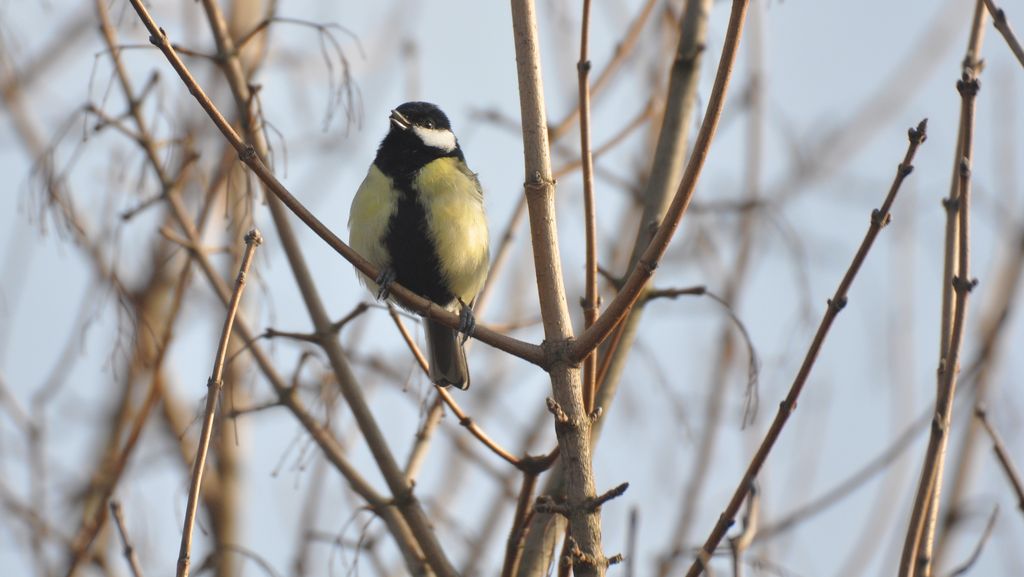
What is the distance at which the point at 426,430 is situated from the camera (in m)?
3.21

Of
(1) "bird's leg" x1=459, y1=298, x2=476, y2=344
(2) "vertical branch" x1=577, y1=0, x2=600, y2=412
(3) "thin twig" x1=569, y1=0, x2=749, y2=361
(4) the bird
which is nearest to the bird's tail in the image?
(4) the bird

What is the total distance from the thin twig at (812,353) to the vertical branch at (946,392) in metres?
0.23

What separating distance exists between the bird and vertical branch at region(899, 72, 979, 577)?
68.2 inches

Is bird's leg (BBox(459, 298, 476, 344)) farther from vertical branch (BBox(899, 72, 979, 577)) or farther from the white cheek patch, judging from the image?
vertical branch (BBox(899, 72, 979, 577))

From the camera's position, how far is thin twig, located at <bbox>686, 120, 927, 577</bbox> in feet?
6.31

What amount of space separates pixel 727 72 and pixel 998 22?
0.57 m

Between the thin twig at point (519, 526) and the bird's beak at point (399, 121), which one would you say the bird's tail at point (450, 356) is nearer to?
the bird's beak at point (399, 121)

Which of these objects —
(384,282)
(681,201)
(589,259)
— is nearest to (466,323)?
(589,259)

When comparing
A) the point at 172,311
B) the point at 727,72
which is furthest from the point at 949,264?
the point at 172,311

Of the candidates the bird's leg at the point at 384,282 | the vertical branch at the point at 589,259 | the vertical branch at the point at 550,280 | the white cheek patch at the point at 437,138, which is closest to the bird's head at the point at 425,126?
the white cheek patch at the point at 437,138

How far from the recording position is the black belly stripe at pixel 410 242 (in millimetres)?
3652

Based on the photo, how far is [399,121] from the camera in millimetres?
3793

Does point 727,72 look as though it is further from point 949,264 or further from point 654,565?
point 654,565

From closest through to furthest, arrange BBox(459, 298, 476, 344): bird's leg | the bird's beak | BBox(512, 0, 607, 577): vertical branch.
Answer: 1. BBox(512, 0, 607, 577): vertical branch
2. BBox(459, 298, 476, 344): bird's leg
3. the bird's beak
